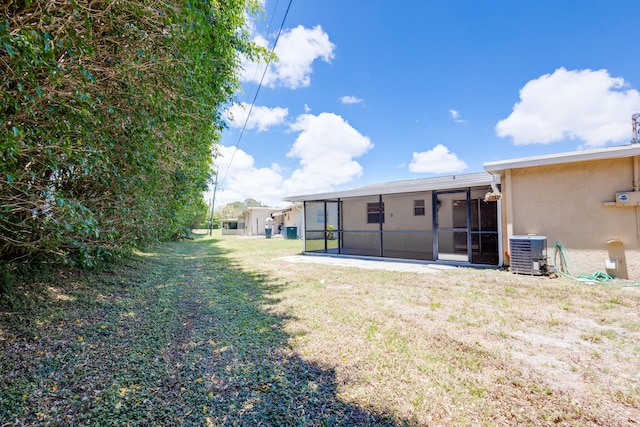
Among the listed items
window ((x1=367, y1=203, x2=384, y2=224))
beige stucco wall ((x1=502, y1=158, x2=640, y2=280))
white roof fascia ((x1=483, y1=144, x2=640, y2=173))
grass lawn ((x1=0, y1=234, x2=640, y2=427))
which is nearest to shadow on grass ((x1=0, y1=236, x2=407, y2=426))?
grass lawn ((x1=0, y1=234, x2=640, y2=427))

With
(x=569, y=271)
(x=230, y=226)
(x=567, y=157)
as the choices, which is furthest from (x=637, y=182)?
(x=230, y=226)

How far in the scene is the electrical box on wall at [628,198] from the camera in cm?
533

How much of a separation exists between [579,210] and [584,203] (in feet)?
0.56

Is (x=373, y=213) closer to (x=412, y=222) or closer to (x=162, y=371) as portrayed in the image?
(x=412, y=222)

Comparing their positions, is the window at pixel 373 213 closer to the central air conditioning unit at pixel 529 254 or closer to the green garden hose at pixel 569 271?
the central air conditioning unit at pixel 529 254

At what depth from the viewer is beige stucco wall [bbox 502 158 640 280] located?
556 cm

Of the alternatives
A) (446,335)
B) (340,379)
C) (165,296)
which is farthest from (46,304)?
(446,335)

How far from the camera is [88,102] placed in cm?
206

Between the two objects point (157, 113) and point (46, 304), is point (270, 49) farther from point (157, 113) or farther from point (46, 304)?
point (46, 304)

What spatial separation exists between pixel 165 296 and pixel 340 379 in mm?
4213

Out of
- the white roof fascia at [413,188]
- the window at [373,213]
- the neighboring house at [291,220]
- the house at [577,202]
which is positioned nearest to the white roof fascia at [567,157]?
the house at [577,202]

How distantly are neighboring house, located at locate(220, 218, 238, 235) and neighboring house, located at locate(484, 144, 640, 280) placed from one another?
105 ft

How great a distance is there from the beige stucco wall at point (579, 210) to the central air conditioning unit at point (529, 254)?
395mm

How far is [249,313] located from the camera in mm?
4195
